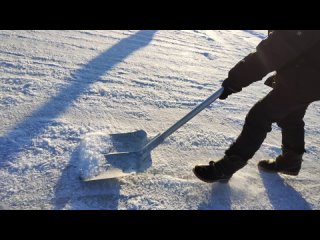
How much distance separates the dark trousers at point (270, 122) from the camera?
179cm

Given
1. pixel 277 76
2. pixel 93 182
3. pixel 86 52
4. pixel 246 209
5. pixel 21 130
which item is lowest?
pixel 246 209

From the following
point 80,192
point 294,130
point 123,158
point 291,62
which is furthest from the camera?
point 294,130

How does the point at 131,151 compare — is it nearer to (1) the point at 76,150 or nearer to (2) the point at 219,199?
(1) the point at 76,150

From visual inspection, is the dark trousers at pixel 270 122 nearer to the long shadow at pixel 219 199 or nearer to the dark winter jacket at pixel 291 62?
the dark winter jacket at pixel 291 62

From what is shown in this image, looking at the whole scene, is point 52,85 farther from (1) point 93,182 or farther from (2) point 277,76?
(2) point 277,76

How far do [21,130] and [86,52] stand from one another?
148 cm

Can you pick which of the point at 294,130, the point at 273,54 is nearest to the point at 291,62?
the point at 273,54

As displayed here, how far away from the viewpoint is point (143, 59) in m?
3.56

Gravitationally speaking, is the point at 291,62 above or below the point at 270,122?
above

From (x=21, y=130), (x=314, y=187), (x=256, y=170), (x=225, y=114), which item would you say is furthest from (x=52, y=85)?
(x=314, y=187)

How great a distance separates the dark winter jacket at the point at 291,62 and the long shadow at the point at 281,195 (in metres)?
0.71

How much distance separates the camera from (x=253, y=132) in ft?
6.21

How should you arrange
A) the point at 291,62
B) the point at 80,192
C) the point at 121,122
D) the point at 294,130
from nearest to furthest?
the point at 291,62 → the point at 80,192 → the point at 294,130 → the point at 121,122

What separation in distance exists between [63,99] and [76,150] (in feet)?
2.16
